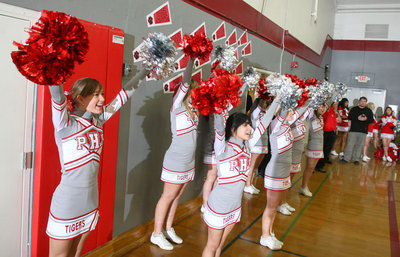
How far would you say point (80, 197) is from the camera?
1.72 metres

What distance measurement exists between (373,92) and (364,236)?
10.1m

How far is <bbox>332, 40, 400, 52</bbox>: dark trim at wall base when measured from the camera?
1187 cm

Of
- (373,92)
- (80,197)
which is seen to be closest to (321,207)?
(80,197)

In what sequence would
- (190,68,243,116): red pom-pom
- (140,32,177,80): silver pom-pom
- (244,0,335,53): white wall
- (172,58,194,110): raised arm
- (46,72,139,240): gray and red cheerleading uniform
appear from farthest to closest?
1. (244,0,335,53): white wall
2. (172,58,194,110): raised arm
3. (140,32,177,80): silver pom-pom
4. (190,68,243,116): red pom-pom
5. (46,72,139,240): gray and red cheerleading uniform

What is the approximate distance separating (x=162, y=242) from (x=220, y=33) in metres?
2.77

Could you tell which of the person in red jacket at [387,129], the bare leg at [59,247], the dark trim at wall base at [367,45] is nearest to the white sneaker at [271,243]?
the bare leg at [59,247]

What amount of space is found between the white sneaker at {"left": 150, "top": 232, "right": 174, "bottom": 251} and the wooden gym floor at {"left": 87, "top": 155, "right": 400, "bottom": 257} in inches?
1.7

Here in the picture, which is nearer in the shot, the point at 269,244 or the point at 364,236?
the point at 269,244

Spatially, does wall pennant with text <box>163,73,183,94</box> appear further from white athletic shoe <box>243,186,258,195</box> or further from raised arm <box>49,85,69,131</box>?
white athletic shoe <box>243,186,258,195</box>

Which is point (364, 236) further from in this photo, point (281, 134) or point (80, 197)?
point (80, 197)

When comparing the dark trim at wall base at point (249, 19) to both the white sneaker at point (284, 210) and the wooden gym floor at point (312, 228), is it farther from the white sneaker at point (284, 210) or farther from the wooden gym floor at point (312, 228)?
the white sneaker at point (284, 210)

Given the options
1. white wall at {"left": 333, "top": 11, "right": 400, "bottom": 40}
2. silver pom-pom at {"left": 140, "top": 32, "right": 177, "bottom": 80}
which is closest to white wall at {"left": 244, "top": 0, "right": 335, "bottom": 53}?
white wall at {"left": 333, "top": 11, "right": 400, "bottom": 40}

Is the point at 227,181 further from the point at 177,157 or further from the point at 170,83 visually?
the point at 170,83

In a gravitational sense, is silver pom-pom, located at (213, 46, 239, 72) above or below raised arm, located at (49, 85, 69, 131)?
above
